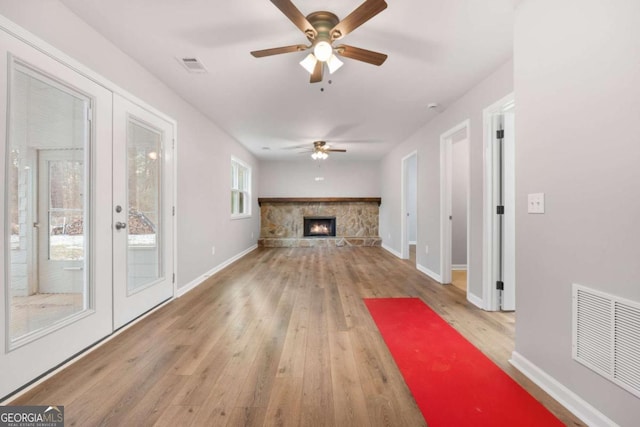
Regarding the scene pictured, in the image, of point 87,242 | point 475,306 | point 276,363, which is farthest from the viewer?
point 475,306

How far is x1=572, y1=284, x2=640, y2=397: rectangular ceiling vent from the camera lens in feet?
3.86

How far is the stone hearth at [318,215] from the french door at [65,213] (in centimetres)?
514

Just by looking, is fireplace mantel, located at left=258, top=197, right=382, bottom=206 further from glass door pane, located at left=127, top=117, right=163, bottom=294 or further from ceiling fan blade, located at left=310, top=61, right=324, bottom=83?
ceiling fan blade, located at left=310, top=61, right=324, bottom=83

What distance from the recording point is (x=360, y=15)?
1.69 m

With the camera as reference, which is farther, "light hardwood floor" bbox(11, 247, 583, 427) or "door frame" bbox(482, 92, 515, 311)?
"door frame" bbox(482, 92, 515, 311)

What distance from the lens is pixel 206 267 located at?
13.8 feet

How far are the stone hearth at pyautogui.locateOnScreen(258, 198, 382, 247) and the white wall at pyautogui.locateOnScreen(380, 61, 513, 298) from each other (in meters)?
0.87

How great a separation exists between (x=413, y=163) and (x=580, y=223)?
6.57 m

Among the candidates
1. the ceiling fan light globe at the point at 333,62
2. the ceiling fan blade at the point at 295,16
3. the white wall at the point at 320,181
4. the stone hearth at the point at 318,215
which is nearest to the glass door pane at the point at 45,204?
the ceiling fan blade at the point at 295,16

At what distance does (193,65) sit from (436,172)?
3453 millimetres

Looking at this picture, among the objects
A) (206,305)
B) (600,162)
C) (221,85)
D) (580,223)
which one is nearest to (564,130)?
(600,162)

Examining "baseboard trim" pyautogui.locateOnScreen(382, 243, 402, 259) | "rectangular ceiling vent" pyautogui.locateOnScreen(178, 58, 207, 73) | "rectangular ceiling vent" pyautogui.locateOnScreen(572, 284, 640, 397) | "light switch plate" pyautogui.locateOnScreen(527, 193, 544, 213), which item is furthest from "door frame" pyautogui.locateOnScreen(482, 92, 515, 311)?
"baseboard trim" pyautogui.locateOnScreen(382, 243, 402, 259)

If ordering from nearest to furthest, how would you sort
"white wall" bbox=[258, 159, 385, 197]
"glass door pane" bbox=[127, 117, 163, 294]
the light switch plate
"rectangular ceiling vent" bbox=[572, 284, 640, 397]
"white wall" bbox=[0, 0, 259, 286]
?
"rectangular ceiling vent" bbox=[572, 284, 640, 397] < the light switch plate < "white wall" bbox=[0, 0, 259, 286] < "glass door pane" bbox=[127, 117, 163, 294] < "white wall" bbox=[258, 159, 385, 197]

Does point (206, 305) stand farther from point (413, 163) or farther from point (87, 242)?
point (413, 163)
